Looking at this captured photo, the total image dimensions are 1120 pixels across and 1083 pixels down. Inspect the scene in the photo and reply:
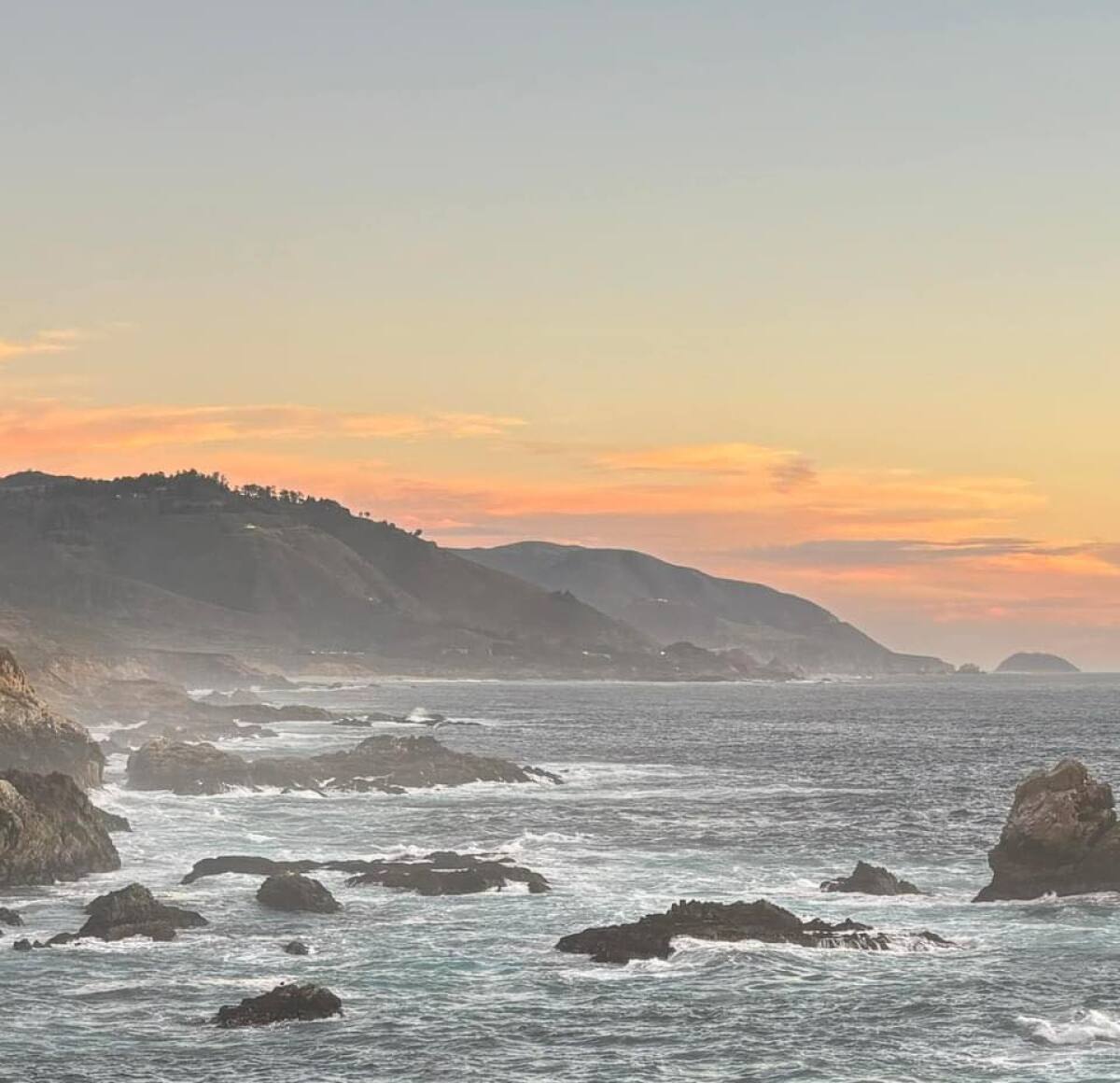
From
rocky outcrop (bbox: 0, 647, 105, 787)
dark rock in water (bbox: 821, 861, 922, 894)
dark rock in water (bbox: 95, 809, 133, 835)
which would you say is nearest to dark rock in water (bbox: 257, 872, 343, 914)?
dark rock in water (bbox: 821, 861, 922, 894)

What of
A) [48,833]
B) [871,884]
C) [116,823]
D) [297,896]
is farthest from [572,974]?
[116,823]

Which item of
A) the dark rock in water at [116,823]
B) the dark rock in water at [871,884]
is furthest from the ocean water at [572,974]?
the dark rock in water at [116,823]

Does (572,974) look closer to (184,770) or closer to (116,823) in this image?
(116,823)

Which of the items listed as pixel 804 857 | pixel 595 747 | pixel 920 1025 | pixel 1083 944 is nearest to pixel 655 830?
pixel 804 857

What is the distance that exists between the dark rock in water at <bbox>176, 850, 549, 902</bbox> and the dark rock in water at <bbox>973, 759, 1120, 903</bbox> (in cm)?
1771

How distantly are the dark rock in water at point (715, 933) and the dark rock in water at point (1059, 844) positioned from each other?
9621 millimetres

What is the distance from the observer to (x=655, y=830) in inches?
3164

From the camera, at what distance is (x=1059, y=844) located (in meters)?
58.9

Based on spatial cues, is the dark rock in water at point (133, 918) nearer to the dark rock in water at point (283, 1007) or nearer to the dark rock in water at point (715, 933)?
the dark rock in water at point (283, 1007)

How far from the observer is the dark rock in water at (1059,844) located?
58.2 metres

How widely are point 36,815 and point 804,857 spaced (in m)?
33.6

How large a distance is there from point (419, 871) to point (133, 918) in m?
13.7

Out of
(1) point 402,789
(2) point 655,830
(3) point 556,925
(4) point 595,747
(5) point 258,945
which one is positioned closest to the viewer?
(5) point 258,945

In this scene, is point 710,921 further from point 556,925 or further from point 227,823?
point 227,823
